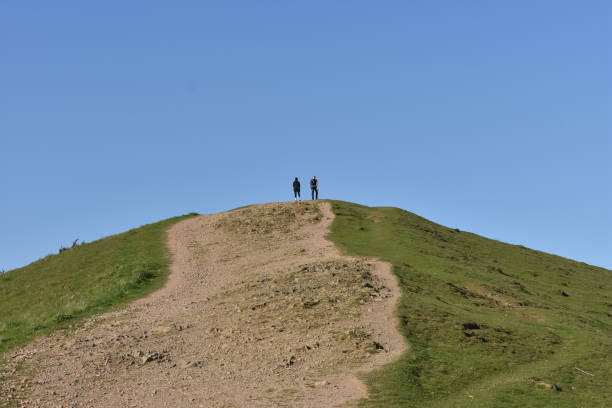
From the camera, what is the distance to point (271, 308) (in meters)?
28.2

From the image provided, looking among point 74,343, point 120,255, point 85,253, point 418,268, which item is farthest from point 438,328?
point 85,253

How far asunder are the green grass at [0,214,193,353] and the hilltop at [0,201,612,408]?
182 mm

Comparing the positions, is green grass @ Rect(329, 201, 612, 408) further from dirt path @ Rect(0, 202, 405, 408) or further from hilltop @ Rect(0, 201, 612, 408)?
dirt path @ Rect(0, 202, 405, 408)

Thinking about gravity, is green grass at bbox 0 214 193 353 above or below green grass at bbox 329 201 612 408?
above

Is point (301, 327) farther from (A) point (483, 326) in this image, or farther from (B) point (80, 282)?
(B) point (80, 282)

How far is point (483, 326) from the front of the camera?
27031 millimetres

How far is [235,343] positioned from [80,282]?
63.0ft

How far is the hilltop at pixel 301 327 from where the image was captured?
20.1 m

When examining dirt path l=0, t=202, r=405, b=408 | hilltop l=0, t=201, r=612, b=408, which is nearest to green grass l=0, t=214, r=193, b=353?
hilltop l=0, t=201, r=612, b=408

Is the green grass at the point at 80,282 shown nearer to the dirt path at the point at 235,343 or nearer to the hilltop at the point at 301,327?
the hilltop at the point at 301,327

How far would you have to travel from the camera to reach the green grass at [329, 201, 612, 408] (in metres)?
20.3

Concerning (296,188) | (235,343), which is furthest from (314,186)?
(235,343)

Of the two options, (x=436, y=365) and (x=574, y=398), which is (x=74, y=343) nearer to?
(x=436, y=365)

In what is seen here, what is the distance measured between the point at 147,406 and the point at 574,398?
12.8 metres
